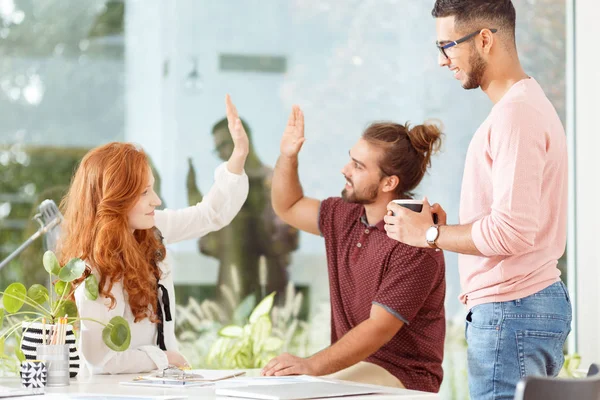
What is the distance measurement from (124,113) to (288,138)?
51.4 inches

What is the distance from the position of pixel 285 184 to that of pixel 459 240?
1.23 metres

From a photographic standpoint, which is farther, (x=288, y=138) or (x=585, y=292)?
(x=585, y=292)

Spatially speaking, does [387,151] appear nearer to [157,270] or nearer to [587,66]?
[157,270]

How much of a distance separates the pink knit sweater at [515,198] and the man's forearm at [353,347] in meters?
0.61

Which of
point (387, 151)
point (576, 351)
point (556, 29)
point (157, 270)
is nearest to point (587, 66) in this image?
point (556, 29)

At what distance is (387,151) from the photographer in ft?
10.8

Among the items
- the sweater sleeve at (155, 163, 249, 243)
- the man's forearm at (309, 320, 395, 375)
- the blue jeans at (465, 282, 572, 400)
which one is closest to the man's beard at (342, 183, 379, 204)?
the sweater sleeve at (155, 163, 249, 243)

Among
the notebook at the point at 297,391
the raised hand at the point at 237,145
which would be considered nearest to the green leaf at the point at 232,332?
the raised hand at the point at 237,145

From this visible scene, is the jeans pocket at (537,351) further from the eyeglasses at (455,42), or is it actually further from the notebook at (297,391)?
the eyeglasses at (455,42)

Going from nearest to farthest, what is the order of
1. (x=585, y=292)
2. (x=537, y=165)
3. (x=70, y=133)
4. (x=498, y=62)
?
(x=537, y=165), (x=498, y=62), (x=70, y=133), (x=585, y=292)

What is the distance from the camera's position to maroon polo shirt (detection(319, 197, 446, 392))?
9.75 feet

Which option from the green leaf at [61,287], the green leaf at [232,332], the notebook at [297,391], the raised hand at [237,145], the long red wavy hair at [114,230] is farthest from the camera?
the green leaf at [232,332]

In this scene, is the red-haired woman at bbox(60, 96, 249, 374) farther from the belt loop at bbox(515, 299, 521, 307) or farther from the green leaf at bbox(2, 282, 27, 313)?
the belt loop at bbox(515, 299, 521, 307)

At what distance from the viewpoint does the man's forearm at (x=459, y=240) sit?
2.22 m
